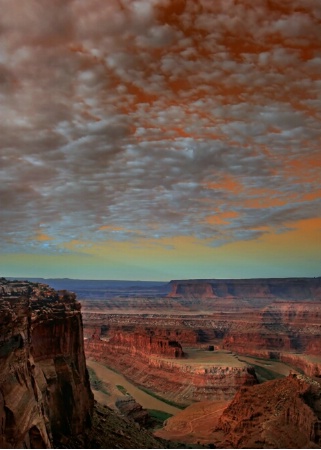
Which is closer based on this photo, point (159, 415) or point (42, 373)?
point (42, 373)

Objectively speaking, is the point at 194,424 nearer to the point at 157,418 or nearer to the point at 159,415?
the point at 157,418

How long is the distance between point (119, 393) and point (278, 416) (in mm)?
32935

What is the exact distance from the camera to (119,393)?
63.0m

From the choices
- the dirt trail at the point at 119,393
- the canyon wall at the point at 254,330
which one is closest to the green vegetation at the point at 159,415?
the dirt trail at the point at 119,393

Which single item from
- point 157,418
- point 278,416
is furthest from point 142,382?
point 278,416

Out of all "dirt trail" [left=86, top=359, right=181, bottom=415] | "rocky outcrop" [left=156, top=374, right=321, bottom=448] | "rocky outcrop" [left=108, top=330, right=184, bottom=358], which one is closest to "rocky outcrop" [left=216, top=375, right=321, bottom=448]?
"rocky outcrop" [left=156, top=374, right=321, bottom=448]

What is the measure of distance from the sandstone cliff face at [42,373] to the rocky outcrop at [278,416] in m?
12.3

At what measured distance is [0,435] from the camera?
14.8 meters

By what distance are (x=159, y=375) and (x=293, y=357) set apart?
3214 centimetres

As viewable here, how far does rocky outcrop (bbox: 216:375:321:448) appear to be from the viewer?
31.5 meters

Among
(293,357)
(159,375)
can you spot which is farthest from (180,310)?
(159,375)

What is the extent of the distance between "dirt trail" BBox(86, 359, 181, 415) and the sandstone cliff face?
66.9 ft

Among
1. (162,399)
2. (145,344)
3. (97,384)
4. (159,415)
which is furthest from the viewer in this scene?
(145,344)

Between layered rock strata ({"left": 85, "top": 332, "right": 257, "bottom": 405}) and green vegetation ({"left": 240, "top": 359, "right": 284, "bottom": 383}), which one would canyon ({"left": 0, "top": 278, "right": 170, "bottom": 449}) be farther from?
green vegetation ({"left": 240, "top": 359, "right": 284, "bottom": 383})
